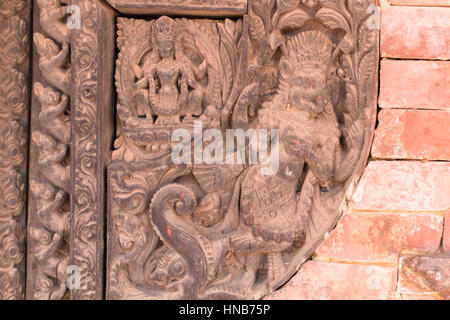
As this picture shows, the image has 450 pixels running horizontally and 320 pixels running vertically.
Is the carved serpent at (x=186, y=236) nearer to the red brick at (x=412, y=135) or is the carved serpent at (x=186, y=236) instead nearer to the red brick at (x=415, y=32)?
the red brick at (x=412, y=135)

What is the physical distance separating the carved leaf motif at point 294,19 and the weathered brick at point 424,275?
994 mm

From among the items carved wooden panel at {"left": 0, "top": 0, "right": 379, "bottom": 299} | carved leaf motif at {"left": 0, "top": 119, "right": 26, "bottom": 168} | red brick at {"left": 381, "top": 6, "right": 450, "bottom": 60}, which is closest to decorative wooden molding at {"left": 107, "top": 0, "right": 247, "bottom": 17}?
carved wooden panel at {"left": 0, "top": 0, "right": 379, "bottom": 299}

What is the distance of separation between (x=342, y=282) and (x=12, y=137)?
1478 millimetres

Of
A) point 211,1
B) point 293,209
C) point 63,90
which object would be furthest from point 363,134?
point 63,90

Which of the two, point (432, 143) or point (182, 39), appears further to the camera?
point (182, 39)

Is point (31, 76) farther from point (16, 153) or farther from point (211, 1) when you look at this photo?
point (211, 1)

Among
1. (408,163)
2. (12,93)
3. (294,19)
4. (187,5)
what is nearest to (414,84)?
(408,163)

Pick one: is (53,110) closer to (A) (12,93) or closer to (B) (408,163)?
(A) (12,93)

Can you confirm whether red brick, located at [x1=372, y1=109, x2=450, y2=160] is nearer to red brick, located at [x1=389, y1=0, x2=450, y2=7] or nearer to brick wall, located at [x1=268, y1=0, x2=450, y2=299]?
brick wall, located at [x1=268, y1=0, x2=450, y2=299]

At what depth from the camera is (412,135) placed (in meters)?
1.73

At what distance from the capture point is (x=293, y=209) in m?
1.83

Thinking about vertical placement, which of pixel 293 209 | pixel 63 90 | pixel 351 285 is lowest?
pixel 351 285

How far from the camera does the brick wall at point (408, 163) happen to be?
1719mm

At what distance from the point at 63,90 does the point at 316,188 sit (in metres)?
1.10
